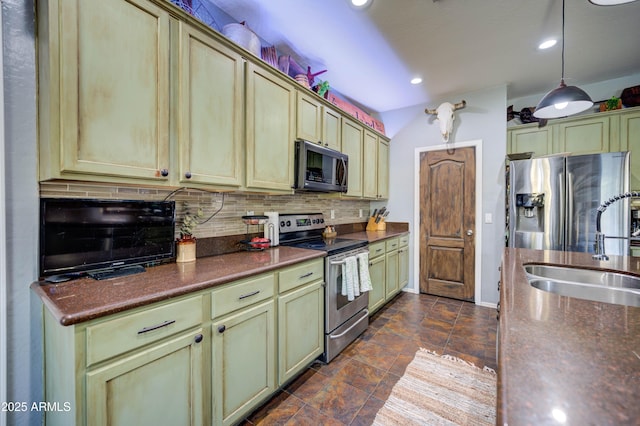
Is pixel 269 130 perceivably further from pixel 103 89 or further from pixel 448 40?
pixel 448 40

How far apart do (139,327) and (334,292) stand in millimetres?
1405

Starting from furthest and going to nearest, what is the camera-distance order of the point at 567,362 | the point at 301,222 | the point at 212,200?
the point at 301,222, the point at 212,200, the point at 567,362

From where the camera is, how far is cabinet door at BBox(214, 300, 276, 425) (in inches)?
53.4

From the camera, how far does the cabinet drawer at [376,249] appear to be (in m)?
2.86

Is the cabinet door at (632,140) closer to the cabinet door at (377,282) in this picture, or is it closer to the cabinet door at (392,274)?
the cabinet door at (392,274)

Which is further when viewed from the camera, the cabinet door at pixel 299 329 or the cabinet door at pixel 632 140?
the cabinet door at pixel 632 140

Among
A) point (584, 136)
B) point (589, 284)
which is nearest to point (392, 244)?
point (589, 284)

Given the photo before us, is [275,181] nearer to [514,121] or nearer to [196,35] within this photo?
[196,35]

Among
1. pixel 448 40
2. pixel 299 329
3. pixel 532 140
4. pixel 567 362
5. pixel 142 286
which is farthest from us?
pixel 532 140

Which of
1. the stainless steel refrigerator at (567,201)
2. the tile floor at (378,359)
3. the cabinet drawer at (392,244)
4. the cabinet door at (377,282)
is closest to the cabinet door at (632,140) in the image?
the stainless steel refrigerator at (567,201)

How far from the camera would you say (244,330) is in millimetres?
1489

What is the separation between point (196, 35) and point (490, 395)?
9.44 feet

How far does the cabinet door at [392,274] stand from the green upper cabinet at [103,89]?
103 inches

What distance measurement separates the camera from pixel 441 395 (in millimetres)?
1778
